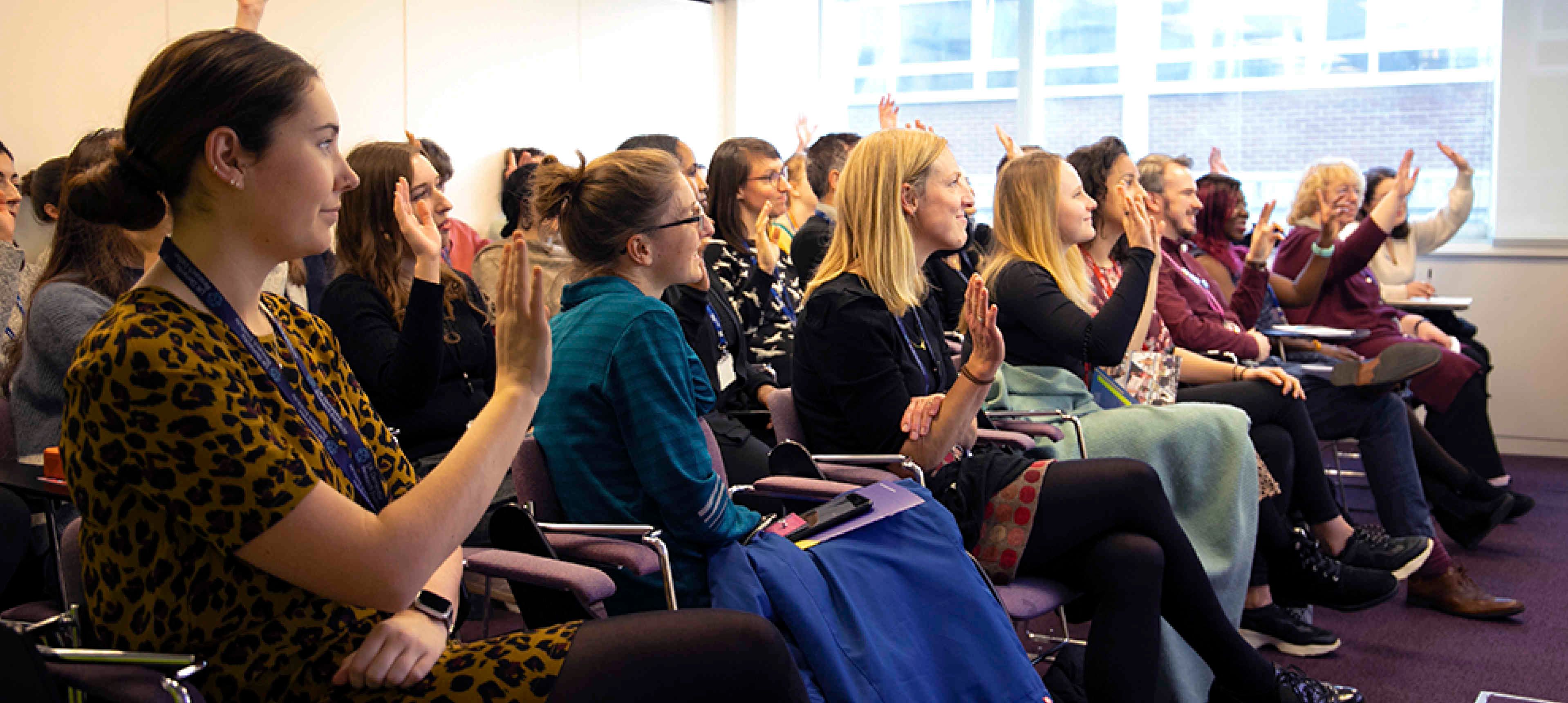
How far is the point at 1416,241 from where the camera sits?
6.14 metres

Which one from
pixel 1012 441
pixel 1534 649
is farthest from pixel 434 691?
pixel 1534 649

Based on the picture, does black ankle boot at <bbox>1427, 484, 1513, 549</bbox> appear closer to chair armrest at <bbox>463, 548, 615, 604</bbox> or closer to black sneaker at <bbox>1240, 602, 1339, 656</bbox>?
black sneaker at <bbox>1240, 602, 1339, 656</bbox>

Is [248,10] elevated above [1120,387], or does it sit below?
above

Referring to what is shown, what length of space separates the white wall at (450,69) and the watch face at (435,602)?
9.35 feet

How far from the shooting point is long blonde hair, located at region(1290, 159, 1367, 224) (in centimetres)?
500

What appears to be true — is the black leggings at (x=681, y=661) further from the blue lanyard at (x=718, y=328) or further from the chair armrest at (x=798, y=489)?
the blue lanyard at (x=718, y=328)

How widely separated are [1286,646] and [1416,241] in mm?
3963

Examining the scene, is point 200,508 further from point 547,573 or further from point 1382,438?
point 1382,438

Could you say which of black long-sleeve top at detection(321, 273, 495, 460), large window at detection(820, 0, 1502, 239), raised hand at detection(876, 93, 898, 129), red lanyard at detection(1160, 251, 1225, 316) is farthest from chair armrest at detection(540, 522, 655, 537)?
large window at detection(820, 0, 1502, 239)

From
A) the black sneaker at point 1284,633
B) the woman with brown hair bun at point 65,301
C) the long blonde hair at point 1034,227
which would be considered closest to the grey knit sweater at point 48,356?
the woman with brown hair bun at point 65,301

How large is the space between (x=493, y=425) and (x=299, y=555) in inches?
9.2

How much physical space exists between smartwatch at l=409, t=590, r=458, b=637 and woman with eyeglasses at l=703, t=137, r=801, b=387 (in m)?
2.36

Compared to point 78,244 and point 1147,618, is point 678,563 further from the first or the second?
point 78,244

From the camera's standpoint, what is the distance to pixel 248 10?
9.29 feet
